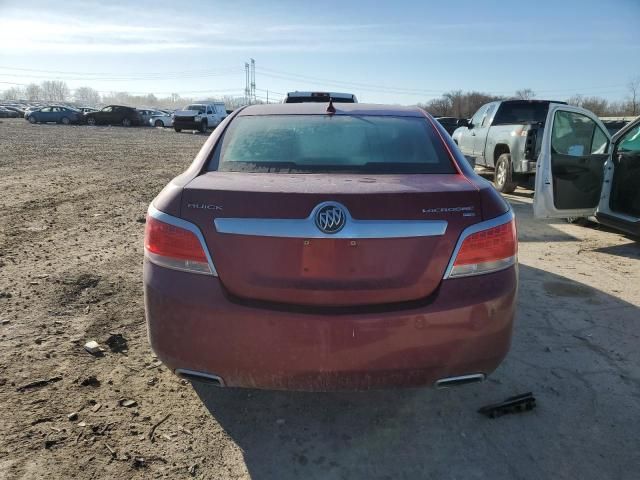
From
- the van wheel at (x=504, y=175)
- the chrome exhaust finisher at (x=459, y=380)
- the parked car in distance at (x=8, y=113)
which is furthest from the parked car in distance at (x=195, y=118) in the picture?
the chrome exhaust finisher at (x=459, y=380)

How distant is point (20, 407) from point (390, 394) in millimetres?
2021

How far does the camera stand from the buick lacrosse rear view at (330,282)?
2.04 meters

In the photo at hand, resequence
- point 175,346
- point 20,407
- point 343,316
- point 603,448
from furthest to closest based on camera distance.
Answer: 1. point 20,407
2. point 603,448
3. point 175,346
4. point 343,316

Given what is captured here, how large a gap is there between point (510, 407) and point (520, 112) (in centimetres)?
997

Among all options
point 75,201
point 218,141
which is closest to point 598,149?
point 218,141

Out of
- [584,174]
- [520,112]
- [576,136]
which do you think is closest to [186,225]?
[584,174]

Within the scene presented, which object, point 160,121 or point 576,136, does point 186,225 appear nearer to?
point 576,136

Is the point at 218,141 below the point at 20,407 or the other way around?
the other way around

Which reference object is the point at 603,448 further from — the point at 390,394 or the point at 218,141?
the point at 218,141

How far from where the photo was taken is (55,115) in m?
41.2

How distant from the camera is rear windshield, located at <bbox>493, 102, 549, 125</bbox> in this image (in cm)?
1108

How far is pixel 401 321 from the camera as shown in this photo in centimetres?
205

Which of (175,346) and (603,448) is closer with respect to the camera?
(175,346)

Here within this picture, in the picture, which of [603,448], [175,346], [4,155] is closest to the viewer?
[175,346]
